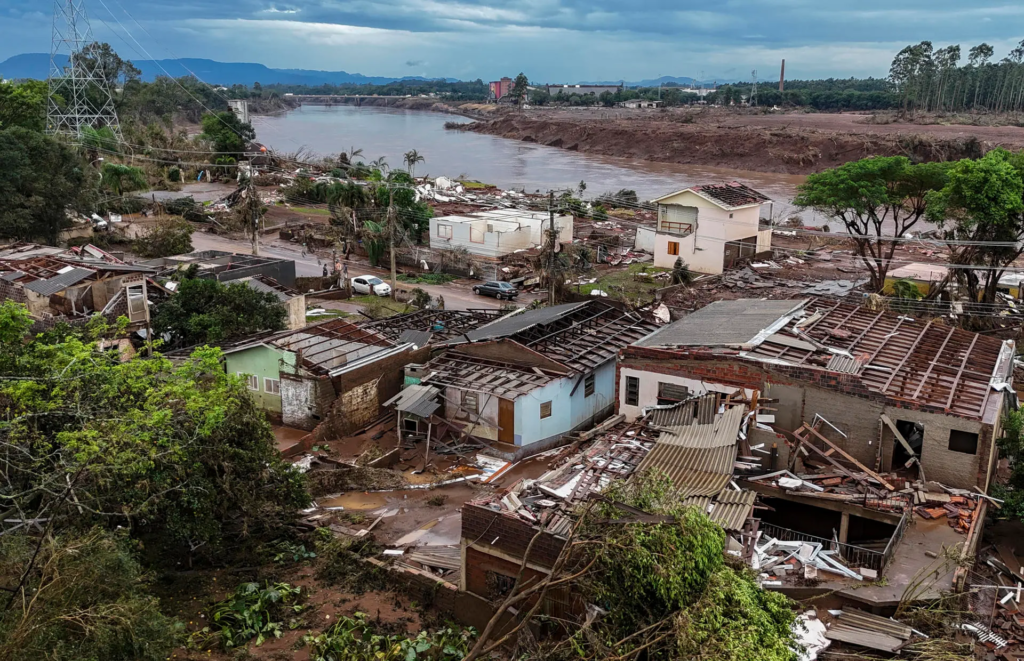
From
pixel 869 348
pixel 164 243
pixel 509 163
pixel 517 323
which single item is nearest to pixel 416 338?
pixel 517 323

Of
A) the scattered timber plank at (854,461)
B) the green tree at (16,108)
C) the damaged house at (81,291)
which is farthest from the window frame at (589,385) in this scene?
the green tree at (16,108)

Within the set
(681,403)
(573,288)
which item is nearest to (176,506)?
(681,403)

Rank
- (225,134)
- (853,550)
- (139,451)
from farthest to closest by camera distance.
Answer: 1. (225,134)
2. (853,550)
3. (139,451)

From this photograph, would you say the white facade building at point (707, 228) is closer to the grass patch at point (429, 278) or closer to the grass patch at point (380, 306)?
the grass patch at point (429, 278)

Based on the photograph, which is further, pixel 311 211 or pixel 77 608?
pixel 311 211

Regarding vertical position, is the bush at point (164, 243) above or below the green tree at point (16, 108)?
below

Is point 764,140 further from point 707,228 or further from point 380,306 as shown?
Answer: point 380,306

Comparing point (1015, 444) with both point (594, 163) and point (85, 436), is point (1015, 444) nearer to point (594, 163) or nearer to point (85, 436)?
point (85, 436)
